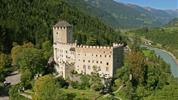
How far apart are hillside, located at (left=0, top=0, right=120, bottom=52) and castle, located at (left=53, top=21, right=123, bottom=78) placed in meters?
20.5

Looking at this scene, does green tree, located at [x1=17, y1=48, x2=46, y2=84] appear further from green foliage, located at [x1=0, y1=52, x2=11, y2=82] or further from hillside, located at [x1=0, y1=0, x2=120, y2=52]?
hillside, located at [x1=0, y1=0, x2=120, y2=52]

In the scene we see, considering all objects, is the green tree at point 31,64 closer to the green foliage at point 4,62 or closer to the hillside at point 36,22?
the green foliage at point 4,62

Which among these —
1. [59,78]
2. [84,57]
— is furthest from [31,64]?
[84,57]

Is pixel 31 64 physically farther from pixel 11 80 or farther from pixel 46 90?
pixel 46 90

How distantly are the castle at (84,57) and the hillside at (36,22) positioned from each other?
20.5 meters

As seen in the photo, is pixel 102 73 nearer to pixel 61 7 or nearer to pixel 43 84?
pixel 43 84

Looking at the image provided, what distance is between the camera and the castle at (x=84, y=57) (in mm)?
61750

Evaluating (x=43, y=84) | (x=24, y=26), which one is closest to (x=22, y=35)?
(x=24, y=26)

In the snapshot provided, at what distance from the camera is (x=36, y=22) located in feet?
343

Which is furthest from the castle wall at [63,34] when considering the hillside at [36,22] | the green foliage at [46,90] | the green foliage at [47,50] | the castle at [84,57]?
the hillside at [36,22]

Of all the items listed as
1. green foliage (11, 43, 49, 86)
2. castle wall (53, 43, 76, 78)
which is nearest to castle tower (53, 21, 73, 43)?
castle wall (53, 43, 76, 78)

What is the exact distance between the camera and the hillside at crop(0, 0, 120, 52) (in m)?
91.4

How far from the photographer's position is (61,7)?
449ft

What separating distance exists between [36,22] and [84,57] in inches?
1726
